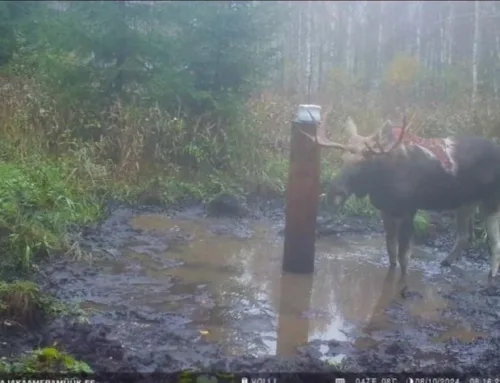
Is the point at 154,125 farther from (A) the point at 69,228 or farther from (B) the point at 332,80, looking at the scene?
(B) the point at 332,80

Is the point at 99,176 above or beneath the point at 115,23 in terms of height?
beneath

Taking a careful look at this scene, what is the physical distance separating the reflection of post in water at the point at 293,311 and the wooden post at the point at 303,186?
26 centimetres

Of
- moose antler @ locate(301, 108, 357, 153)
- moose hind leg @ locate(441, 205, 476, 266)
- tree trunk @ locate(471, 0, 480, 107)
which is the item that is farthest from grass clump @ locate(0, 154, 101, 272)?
tree trunk @ locate(471, 0, 480, 107)

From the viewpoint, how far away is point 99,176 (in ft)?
33.4

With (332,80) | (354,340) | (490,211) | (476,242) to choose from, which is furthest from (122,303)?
(332,80)

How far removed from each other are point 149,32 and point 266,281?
5880 mm

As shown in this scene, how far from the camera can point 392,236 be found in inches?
305

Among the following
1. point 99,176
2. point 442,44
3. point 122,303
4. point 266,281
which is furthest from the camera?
point 442,44

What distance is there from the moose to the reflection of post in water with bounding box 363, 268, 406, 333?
17cm

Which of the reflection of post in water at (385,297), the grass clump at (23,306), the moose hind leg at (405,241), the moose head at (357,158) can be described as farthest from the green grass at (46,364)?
the moose hind leg at (405,241)

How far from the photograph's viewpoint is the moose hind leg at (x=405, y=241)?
7590mm

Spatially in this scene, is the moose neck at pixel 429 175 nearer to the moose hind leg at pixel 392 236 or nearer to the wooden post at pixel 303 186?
the moose hind leg at pixel 392 236

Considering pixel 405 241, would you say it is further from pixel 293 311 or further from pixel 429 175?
pixel 293 311

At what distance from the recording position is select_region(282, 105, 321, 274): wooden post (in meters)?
7.04
